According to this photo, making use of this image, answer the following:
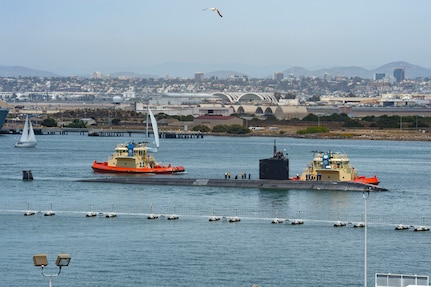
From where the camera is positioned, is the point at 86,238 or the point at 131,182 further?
the point at 131,182

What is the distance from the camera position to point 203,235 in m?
32.7

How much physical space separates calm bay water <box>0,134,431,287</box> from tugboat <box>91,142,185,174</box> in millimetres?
1350

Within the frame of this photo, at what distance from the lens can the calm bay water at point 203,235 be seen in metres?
26.3

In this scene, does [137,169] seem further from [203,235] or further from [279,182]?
[203,235]

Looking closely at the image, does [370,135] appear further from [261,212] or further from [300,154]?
[261,212]

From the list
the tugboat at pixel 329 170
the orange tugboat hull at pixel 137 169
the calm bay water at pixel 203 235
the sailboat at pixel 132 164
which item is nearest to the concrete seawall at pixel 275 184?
the calm bay water at pixel 203 235

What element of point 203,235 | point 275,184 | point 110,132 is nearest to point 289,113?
point 110,132

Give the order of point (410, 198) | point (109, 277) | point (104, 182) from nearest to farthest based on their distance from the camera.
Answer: point (109, 277), point (410, 198), point (104, 182)

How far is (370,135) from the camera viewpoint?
114500 millimetres

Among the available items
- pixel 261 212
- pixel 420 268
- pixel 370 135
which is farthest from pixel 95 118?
pixel 420 268

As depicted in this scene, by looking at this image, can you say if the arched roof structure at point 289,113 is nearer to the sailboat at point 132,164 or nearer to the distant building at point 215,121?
the distant building at point 215,121

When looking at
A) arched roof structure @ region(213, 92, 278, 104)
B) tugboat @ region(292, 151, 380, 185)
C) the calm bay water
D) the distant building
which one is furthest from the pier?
arched roof structure @ region(213, 92, 278, 104)

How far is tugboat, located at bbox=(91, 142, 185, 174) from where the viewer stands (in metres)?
59.6

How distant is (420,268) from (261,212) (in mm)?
12952
